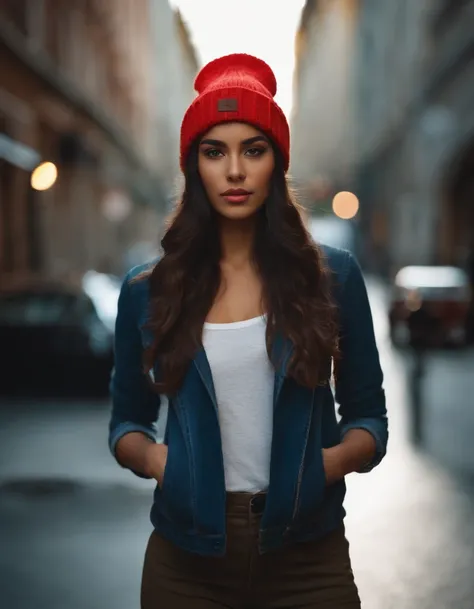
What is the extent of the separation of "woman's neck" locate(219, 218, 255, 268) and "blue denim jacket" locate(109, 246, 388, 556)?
20 centimetres

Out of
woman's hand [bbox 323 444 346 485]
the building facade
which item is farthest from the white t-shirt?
the building facade

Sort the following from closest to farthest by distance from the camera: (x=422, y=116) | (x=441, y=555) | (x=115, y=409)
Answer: (x=115, y=409)
(x=441, y=555)
(x=422, y=116)

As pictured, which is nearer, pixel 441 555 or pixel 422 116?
pixel 441 555

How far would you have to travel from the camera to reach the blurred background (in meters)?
5.51

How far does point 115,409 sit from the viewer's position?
2273 millimetres

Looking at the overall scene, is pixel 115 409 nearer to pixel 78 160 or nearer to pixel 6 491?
pixel 6 491

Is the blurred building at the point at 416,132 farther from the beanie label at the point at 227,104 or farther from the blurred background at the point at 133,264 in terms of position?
the beanie label at the point at 227,104

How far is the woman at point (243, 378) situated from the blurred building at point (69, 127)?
1805 centimetres

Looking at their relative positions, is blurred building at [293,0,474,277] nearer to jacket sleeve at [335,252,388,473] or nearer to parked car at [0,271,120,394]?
parked car at [0,271,120,394]

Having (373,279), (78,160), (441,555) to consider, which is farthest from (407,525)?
(373,279)

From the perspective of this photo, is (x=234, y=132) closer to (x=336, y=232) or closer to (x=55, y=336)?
(x=55, y=336)

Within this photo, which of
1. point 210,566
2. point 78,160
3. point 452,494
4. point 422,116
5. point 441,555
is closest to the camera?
point 210,566

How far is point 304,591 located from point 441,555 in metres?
3.56

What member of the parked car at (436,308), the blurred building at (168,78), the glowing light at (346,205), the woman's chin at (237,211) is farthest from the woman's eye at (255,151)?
the glowing light at (346,205)
